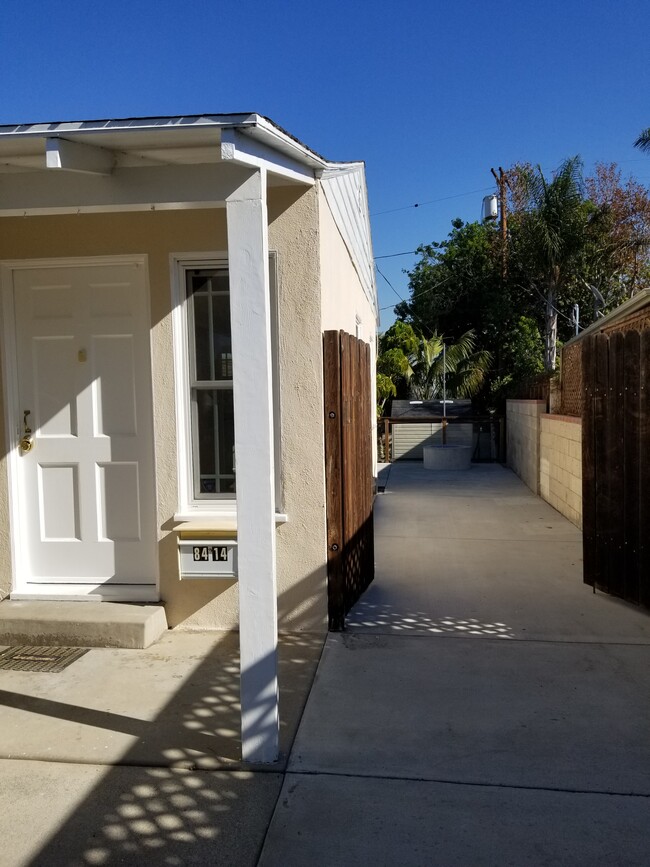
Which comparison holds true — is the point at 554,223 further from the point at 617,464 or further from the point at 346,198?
the point at 617,464

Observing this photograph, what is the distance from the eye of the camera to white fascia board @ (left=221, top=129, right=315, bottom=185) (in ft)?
9.88

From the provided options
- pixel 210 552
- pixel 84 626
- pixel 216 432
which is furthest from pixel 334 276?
pixel 84 626

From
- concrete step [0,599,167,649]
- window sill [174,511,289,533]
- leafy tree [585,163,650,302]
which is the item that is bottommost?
concrete step [0,599,167,649]

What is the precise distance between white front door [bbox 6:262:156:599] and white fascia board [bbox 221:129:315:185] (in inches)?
63.7

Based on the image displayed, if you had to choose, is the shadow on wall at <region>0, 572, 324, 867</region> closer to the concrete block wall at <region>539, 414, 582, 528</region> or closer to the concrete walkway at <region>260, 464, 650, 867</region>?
the concrete walkway at <region>260, 464, 650, 867</region>

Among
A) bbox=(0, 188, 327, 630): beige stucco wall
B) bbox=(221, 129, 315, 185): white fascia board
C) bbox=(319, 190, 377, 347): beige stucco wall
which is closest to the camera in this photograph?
bbox=(221, 129, 315, 185): white fascia board

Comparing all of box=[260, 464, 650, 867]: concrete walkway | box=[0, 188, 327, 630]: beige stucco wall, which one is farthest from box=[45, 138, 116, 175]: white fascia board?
box=[260, 464, 650, 867]: concrete walkway

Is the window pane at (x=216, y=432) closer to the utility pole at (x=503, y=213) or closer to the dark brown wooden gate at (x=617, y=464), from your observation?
the dark brown wooden gate at (x=617, y=464)

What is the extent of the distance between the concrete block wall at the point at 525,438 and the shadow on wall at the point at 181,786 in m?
8.10

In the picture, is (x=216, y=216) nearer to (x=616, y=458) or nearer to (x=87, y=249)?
(x=87, y=249)

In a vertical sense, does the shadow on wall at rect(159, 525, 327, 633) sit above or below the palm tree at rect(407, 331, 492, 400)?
below

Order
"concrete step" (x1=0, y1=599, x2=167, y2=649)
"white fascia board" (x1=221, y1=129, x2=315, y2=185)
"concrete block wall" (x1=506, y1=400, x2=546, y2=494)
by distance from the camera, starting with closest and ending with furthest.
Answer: "white fascia board" (x1=221, y1=129, x2=315, y2=185)
"concrete step" (x1=0, y1=599, x2=167, y2=649)
"concrete block wall" (x1=506, y1=400, x2=546, y2=494)

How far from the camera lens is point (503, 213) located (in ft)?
78.3

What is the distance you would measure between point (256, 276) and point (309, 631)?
2.68 metres
